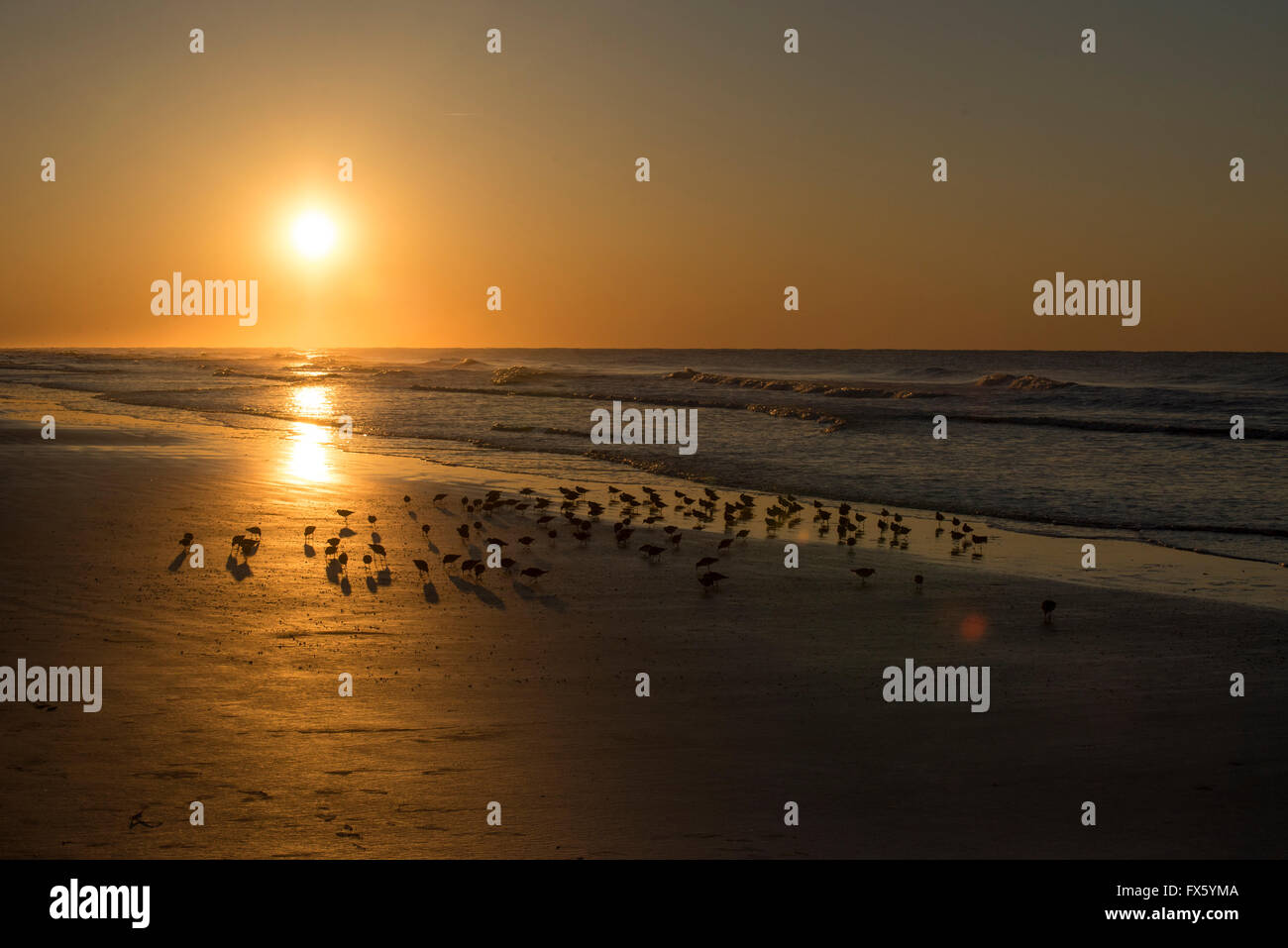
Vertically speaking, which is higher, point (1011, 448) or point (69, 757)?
point (1011, 448)

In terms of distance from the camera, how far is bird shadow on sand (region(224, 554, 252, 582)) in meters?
12.8

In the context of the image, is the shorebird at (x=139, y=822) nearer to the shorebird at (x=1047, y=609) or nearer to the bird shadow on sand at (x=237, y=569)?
the bird shadow on sand at (x=237, y=569)

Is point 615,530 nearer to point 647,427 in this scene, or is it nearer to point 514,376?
point 647,427

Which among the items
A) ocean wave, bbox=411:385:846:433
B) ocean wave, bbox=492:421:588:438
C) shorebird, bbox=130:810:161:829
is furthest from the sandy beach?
ocean wave, bbox=411:385:846:433

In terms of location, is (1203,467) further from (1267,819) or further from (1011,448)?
(1267,819)

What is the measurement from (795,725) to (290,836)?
384cm

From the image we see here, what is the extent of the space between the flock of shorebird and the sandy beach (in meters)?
0.27

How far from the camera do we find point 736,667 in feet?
32.1

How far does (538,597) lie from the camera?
12320 mm

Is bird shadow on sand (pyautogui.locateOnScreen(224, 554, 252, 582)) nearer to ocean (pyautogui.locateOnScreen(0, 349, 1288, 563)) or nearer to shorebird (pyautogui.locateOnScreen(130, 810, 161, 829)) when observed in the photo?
shorebird (pyautogui.locateOnScreen(130, 810, 161, 829))

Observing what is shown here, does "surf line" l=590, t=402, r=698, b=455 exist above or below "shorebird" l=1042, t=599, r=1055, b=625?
above

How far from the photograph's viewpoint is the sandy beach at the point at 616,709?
20.9ft

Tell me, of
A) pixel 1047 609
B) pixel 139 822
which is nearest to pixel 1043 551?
pixel 1047 609
